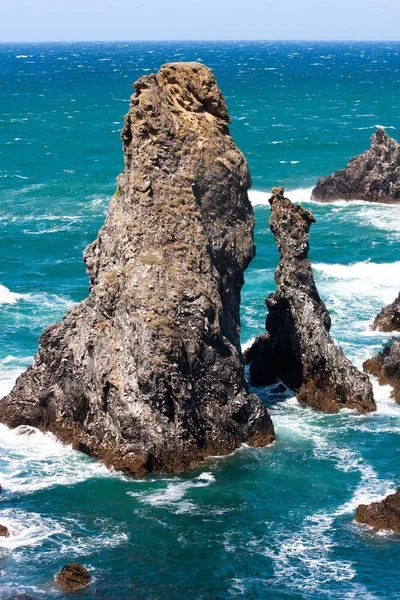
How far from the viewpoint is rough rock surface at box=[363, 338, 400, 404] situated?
55031 millimetres

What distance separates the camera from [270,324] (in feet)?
188

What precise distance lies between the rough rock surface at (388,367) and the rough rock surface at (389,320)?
6.98 metres

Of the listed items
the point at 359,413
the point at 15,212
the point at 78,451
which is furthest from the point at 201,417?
the point at 15,212

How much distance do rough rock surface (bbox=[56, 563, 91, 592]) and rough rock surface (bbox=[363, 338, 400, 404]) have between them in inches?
900

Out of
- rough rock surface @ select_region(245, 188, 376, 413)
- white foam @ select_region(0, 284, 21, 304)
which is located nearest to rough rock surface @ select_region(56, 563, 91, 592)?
rough rock surface @ select_region(245, 188, 376, 413)

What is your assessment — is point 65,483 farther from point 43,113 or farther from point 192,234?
point 43,113

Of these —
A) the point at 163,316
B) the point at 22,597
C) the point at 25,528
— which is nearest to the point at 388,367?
the point at 163,316

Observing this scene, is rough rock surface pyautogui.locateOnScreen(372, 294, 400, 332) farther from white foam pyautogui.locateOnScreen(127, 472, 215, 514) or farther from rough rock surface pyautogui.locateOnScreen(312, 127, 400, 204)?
rough rock surface pyautogui.locateOnScreen(312, 127, 400, 204)

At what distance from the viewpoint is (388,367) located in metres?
55.5

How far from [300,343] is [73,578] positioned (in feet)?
73.0

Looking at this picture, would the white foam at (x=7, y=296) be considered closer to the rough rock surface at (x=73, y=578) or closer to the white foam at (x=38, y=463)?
the white foam at (x=38, y=463)

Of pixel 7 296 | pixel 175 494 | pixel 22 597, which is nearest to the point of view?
pixel 22 597

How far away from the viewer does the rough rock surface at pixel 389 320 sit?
64500 millimetres

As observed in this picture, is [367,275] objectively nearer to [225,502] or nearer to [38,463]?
[38,463]
